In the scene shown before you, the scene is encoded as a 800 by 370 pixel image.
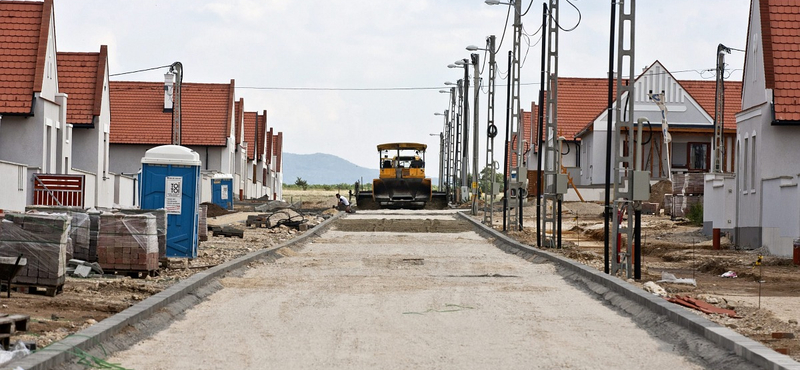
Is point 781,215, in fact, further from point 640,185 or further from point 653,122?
point 653,122

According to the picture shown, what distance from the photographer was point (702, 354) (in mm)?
10070

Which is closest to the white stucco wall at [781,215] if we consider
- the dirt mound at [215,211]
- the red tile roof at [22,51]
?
the red tile roof at [22,51]

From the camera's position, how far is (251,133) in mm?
88125

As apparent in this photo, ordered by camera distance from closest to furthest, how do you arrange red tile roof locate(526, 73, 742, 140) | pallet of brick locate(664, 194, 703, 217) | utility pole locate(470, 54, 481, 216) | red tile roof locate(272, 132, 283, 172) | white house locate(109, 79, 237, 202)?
pallet of brick locate(664, 194, 703, 217)
utility pole locate(470, 54, 481, 216)
white house locate(109, 79, 237, 202)
red tile roof locate(526, 73, 742, 140)
red tile roof locate(272, 132, 283, 172)

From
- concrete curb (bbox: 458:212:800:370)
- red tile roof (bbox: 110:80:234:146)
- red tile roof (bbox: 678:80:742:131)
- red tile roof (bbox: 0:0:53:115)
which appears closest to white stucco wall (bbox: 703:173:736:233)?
concrete curb (bbox: 458:212:800:370)

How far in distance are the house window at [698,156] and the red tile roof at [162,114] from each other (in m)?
26.3

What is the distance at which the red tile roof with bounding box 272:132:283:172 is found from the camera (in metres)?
112

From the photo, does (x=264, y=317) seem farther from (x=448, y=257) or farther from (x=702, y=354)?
(x=448, y=257)

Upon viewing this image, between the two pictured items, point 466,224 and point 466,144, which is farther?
point 466,144

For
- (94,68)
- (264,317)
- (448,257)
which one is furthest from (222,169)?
(264,317)

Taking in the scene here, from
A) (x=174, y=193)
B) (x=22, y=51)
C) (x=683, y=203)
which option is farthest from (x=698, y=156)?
(x=174, y=193)

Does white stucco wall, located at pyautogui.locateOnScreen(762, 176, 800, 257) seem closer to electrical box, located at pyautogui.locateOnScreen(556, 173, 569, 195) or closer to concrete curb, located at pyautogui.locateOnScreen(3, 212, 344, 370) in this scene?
electrical box, located at pyautogui.locateOnScreen(556, 173, 569, 195)

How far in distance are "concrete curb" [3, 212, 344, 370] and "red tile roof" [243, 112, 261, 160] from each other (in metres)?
68.1

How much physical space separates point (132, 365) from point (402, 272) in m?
10.7
